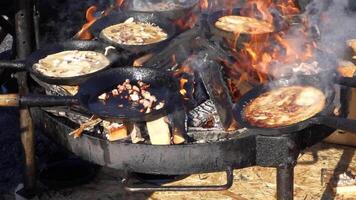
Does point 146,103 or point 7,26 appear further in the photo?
point 7,26

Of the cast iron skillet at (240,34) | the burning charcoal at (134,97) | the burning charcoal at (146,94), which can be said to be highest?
the cast iron skillet at (240,34)

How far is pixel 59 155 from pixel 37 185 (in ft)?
2.22

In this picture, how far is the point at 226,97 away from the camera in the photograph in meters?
4.04

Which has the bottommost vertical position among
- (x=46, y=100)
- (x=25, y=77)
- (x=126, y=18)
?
(x=25, y=77)

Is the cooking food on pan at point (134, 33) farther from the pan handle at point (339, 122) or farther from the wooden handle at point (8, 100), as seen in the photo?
the pan handle at point (339, 122)

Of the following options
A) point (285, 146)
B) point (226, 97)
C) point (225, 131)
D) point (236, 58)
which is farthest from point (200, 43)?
point (285, 146)

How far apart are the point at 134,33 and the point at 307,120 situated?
6.75 feet

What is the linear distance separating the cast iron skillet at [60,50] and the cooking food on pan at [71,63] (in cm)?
5

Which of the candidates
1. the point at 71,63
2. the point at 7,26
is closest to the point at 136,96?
the point at 71,63

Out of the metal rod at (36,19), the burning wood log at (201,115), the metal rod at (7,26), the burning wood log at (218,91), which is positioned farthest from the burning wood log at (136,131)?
the metal rod at (7,26)

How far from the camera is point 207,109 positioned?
13.4 feet

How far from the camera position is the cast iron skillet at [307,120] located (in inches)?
135

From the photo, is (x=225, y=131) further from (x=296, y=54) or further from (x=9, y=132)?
(x=9, y=132)

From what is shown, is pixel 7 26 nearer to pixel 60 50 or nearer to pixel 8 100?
pixel 60 50
